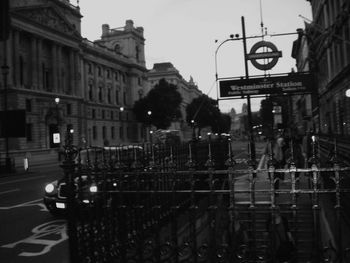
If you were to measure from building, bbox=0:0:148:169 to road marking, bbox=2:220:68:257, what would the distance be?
1081 inches

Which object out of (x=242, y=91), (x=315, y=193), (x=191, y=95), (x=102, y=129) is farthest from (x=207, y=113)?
(x=315, y=193)

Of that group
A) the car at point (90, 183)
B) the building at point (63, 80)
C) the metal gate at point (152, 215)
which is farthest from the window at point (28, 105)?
the metal gate at point (152, 215)

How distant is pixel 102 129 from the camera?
7894cm

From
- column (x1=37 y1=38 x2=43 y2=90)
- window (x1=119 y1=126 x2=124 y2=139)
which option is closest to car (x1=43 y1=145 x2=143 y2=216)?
column (x1=37 y1=38 x2=43 y2=90)

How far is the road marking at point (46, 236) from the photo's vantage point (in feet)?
26.8

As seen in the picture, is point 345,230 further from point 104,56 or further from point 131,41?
point 131,41

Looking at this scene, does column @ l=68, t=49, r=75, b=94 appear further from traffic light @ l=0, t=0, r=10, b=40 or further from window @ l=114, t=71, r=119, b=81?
traffic light @ l=0, t=0, r=10, b=40

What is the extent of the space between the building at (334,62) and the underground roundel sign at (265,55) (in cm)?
1034

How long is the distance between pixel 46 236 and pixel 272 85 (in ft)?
22.1

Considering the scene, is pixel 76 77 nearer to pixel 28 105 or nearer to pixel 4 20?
pixel 28 105

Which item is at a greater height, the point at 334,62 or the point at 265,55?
the point at 334,62

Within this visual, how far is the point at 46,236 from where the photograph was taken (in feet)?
30.5

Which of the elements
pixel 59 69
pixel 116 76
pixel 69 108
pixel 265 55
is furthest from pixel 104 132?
pixel 265 55

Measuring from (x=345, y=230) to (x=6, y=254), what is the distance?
651 cm
